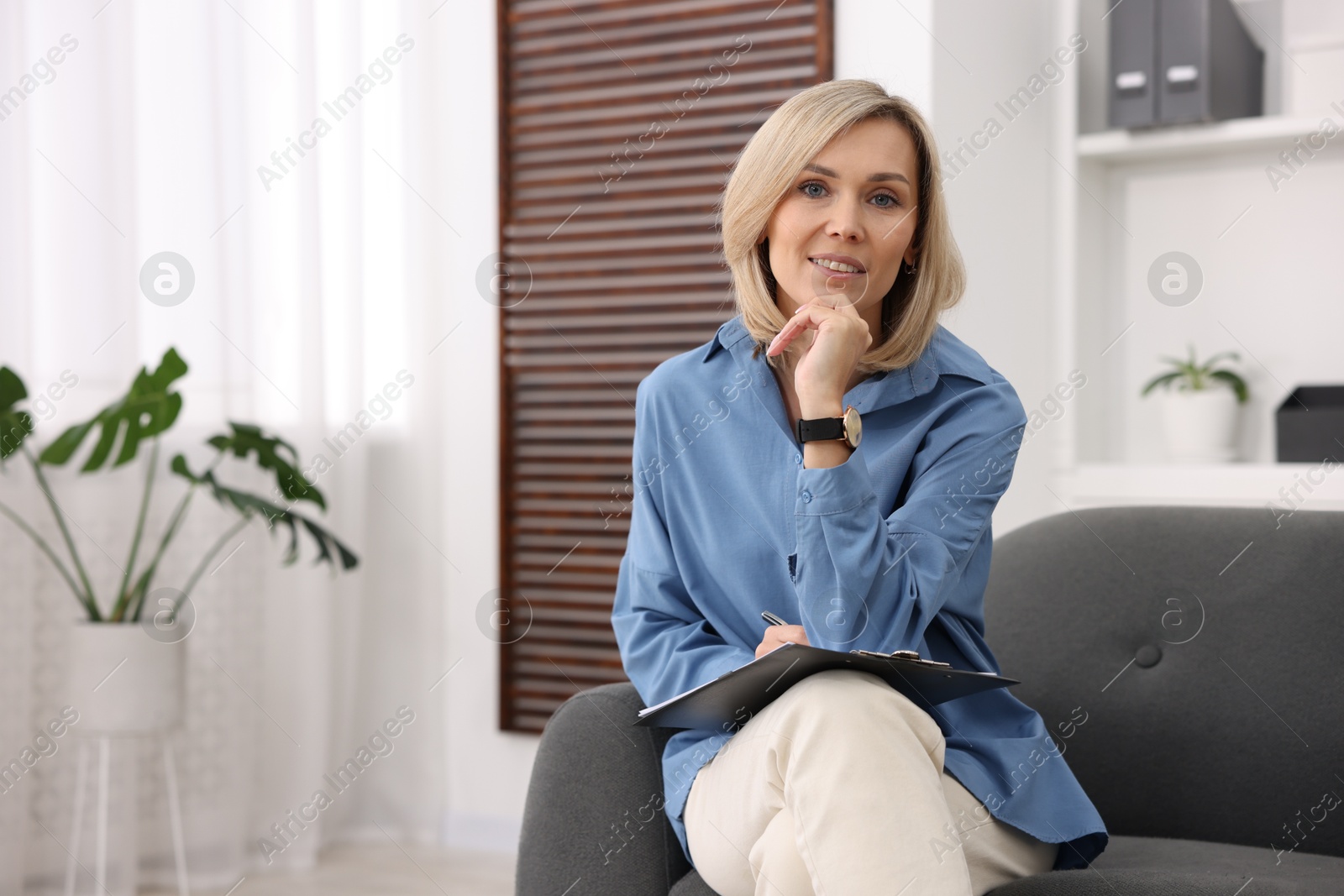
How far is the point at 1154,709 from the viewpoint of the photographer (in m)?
1.67

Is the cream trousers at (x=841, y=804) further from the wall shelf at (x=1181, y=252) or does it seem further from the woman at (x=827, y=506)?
the wall shelf at (x=1181, y=252)

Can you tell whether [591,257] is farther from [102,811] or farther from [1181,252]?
[102,811]

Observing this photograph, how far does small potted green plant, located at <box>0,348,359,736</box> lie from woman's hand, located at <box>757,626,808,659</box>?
1.47m

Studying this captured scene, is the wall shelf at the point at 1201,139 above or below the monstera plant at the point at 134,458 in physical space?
above

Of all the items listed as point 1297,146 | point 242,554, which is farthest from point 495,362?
point 1297,146

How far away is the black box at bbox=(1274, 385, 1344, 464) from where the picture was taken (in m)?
2.55

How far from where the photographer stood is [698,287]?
2967mm

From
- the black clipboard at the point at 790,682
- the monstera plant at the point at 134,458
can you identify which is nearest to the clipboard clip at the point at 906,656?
the black clipboard at the point at 790,682

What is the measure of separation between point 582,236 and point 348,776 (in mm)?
1515

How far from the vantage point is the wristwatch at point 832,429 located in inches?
52.3

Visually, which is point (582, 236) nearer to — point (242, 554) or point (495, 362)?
point (495, 362)

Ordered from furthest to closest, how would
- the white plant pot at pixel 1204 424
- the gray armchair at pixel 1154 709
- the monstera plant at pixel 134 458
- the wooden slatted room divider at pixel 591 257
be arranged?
the wooden slatted room divider at pixel 591 257 → the white plant pot at pixel 1204 424 → the monstera plant at pixel 134 458 → the gray armchair at pixel 1154 709

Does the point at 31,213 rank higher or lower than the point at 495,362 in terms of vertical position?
higher

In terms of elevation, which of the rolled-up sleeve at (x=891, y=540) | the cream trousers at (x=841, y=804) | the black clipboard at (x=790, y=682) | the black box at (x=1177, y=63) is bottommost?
the cream trousers at (x=841, y=804)
